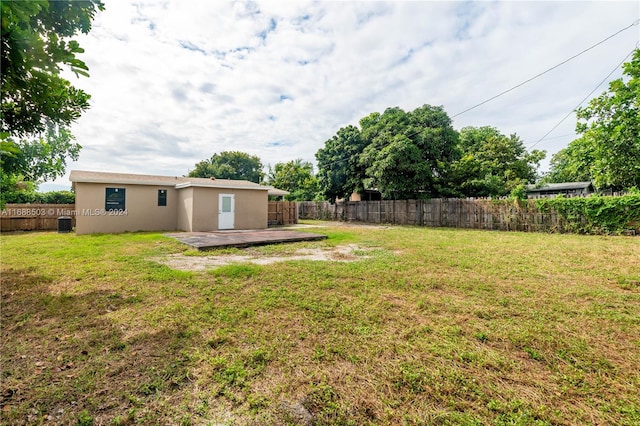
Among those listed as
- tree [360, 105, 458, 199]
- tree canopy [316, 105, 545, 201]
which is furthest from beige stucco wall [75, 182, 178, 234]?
tree [360, 105, 458, 199]

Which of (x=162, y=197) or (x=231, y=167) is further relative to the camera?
(x=231, y=167)

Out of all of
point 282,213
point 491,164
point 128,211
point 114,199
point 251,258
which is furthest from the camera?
point 491,164

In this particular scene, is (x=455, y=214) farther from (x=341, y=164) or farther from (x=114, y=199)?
(x=114, y=199)

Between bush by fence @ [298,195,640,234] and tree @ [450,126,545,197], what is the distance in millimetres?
3516

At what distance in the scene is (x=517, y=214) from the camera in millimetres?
12617

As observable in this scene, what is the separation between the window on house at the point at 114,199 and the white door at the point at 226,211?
14.0ft

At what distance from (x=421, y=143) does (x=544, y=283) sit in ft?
44.1

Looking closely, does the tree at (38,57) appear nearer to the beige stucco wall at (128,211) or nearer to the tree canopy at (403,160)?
the beige stucco wall at (128,211)

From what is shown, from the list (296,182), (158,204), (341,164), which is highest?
(296,182)

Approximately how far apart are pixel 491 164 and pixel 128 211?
27488mm

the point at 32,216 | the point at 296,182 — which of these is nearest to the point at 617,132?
the point at 296,182

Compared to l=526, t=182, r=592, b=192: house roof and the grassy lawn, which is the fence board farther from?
l=526, t=182, r=592, b=192: house roof

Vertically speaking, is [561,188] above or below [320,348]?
above

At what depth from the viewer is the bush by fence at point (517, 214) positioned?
33.4ft
